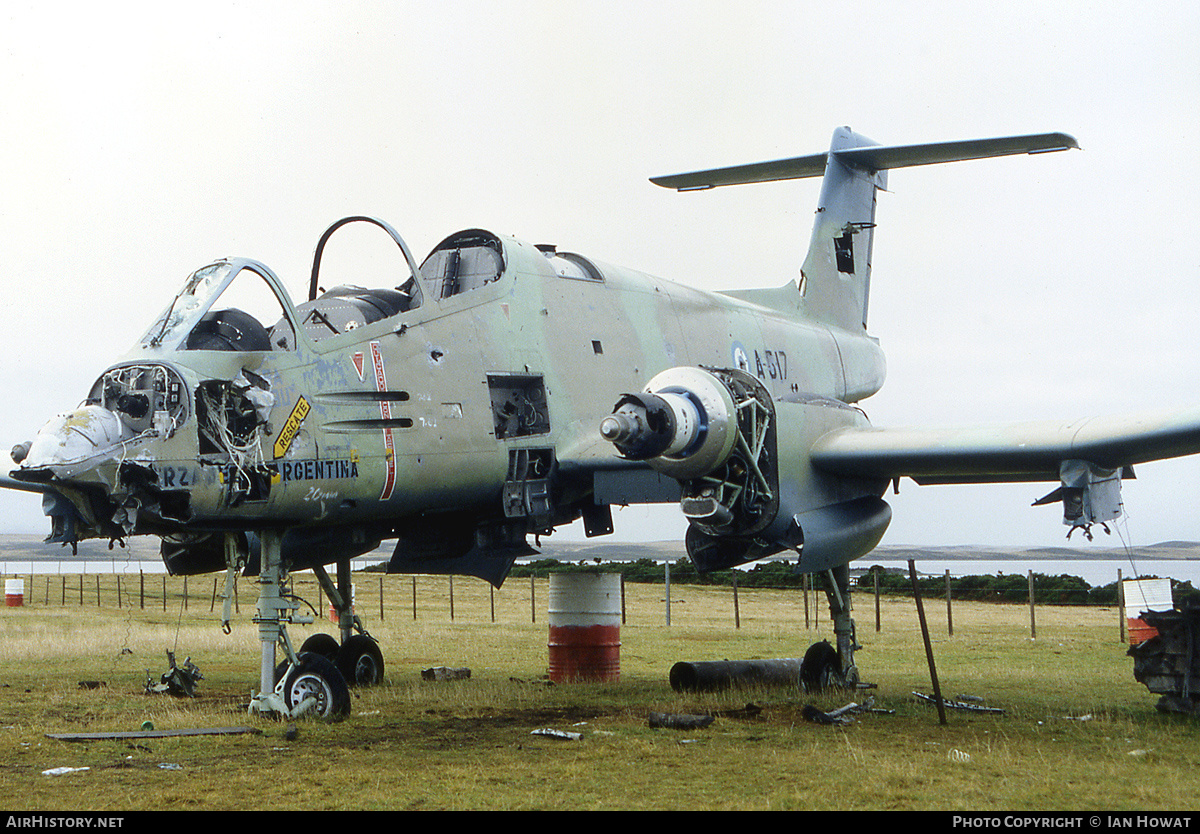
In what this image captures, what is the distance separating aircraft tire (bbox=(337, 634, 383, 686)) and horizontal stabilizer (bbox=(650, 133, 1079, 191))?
9.71 m

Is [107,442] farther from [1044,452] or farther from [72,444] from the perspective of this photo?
[1044,452]

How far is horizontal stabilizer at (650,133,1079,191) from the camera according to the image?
1619cm

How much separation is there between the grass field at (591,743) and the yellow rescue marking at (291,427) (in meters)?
2.47

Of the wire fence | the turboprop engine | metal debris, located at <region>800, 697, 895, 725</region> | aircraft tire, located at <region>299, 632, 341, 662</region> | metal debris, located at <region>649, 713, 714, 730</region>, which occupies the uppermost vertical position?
the turboprop engine

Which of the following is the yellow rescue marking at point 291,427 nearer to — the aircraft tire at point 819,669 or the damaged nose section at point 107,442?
the damaged nose section at point 107,442

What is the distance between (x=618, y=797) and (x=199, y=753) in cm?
372

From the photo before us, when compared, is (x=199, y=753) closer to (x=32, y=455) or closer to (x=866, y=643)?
(x=32, y=455)

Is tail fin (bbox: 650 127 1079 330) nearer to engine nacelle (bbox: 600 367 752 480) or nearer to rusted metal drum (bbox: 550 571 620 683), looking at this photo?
rusted metal drum (bbox: 550 571 620 683)

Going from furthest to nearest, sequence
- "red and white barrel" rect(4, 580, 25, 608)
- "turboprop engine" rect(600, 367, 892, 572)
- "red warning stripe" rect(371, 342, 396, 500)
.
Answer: "red and white barrel" rect(4, 580, 25, 608), "red warning stripe" rect(371, 342, 396, 500), "turboprop engine" rect(600, 367, 892, 572)

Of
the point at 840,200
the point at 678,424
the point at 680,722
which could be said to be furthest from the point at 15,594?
the point at 678,424

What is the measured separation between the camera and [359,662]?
1446 centimetres

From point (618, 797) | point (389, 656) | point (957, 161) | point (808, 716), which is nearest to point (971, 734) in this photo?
point (808, 716)

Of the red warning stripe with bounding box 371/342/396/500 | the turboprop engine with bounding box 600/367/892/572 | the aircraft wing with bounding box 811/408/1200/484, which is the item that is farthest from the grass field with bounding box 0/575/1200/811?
the aircraft wing with bounding box 811/408/1200/484

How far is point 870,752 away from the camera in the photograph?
9086mm
